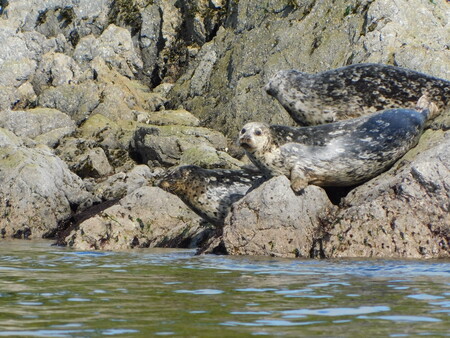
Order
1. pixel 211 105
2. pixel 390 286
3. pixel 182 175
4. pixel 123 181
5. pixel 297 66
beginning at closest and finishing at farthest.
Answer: pixel 390 286 → pixel 182 175 → pixel 123 181 → pixel 297 66 → pixel 211 105

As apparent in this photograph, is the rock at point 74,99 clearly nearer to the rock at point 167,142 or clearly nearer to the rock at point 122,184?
the rock at point 167,142

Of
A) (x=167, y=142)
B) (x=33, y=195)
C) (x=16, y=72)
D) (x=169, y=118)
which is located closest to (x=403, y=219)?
(x=33, y=195)

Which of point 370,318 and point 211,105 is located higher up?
point 211,105

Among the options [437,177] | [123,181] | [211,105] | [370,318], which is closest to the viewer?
[370,318]

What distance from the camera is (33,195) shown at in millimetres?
14234

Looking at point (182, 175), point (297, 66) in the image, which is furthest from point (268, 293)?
point (297, 66)

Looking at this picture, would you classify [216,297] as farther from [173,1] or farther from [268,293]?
[173,1]

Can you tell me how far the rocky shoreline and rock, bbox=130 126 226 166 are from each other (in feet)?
0.11

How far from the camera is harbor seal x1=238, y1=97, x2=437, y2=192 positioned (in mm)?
→ 9305

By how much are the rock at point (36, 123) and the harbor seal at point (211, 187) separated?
996 centimetres

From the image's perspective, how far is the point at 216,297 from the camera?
5320 millimetres

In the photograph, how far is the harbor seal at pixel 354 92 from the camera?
10734 mm

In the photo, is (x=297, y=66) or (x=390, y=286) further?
(x=297, y=66)

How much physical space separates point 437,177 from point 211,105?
12.2 metres
